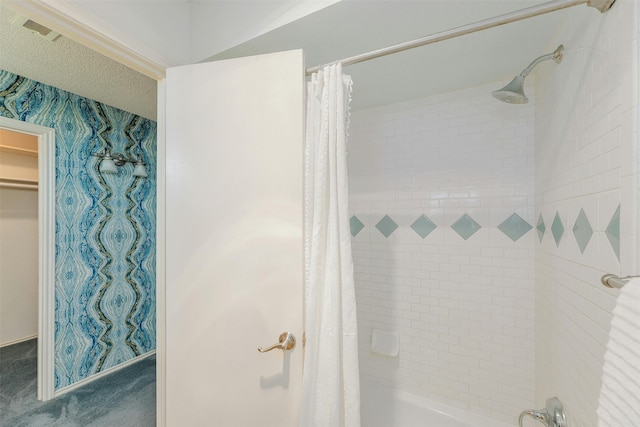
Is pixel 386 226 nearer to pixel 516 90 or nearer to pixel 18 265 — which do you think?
pixel 516 90

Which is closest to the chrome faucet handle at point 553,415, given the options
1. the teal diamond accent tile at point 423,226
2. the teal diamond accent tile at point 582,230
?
the teal diamond accent tile at point 582,230

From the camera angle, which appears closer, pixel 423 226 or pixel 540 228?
pixel 540 228

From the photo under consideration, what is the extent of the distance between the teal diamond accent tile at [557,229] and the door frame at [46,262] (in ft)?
9.85

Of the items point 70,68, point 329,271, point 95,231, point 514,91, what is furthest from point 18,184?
point 514,91

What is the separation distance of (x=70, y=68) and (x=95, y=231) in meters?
1.21

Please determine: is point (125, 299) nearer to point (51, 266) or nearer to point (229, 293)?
point (51, 266)

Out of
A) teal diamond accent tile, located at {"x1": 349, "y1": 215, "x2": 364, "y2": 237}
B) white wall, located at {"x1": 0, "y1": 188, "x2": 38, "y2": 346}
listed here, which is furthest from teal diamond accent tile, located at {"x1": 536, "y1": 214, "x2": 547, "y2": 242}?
white wall, located at {"x1": 0, "y1": 188, "x2": 38, "y2": 346}

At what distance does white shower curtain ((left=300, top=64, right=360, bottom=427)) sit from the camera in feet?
3.11

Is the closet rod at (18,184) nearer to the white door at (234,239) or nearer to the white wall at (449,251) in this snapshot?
the white door at (234,239)

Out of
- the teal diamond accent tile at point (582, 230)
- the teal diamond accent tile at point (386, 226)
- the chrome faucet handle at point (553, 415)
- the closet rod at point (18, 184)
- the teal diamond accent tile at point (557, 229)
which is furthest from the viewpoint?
the closet rod at point (18, 184)

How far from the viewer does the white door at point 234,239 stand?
1.03 metres

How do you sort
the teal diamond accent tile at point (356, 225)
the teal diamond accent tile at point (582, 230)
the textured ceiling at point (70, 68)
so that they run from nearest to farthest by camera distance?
1. the teal diamond accent tile at point (582, 230)
2. the textured ceiling at point (70, 68)
3. the teal diamond accent tile at point (356, 225)

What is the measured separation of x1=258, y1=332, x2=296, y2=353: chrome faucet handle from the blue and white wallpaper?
Result: 2004 mm

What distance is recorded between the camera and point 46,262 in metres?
1.94
